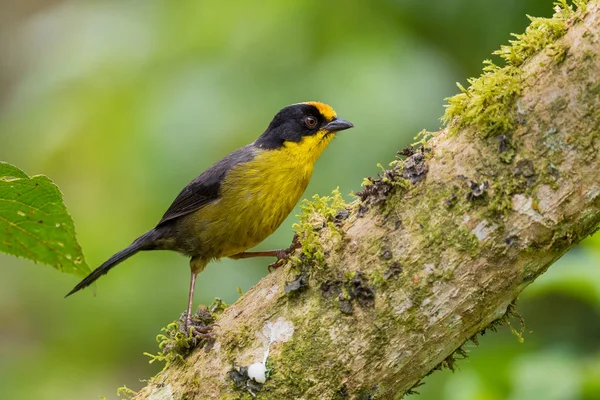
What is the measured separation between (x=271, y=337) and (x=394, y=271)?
1.72 feet

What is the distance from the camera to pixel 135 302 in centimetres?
563

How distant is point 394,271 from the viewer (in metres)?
2.43

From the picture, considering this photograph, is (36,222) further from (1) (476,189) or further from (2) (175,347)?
(1) (476,189)

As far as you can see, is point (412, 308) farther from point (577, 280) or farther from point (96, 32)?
point (96, 32)

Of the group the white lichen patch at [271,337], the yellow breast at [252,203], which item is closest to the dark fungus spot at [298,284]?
the white lichen patch at [271,337]

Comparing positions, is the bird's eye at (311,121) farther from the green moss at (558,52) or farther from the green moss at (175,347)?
the green moss at (558,52)

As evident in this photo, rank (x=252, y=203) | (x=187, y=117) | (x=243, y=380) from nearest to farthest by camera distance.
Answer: (x=243, y=380)
(x=252, y=203)
(x=187, y=117)

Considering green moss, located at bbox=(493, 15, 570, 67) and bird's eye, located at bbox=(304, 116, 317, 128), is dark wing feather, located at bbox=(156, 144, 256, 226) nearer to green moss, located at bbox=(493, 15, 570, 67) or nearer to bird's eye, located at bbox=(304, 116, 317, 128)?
bird's eye, located at bbox=(304, 116, 317, 128)

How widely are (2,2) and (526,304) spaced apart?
377 inches

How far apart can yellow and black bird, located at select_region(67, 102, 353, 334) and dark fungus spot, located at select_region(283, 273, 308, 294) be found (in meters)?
1.32

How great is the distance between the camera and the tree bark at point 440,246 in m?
2.26

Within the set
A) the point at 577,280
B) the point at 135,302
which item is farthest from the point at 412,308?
the point at 135,302

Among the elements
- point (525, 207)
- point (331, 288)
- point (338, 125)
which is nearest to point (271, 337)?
point (331, 288)

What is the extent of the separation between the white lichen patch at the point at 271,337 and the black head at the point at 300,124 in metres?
1.97
